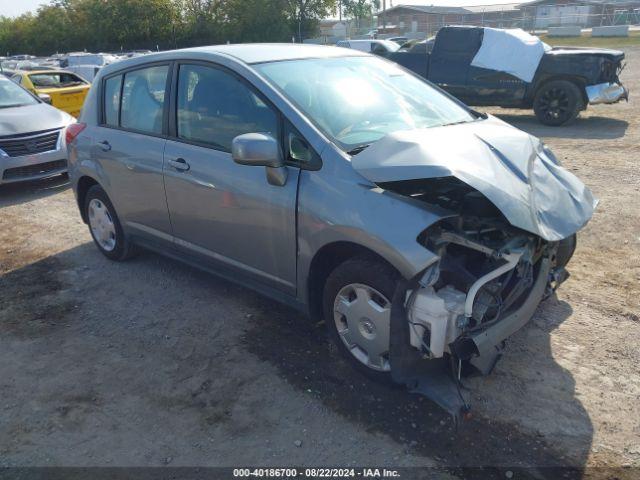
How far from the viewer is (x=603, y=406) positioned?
10.0 ft

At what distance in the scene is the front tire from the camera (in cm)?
511

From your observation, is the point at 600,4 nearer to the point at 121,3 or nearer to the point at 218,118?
the point at 121,3

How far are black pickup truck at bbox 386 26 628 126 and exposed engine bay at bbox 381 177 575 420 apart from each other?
8.63 meters

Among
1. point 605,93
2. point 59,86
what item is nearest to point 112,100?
point 605,93

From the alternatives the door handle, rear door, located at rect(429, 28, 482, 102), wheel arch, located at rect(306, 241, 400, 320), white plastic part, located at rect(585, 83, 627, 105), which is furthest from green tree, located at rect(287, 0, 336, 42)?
wheel arch, located at rect(306, 241, 400, 320)

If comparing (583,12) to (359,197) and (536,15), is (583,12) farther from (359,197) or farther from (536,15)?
(359,197)

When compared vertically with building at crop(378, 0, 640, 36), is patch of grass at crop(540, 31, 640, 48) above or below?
below

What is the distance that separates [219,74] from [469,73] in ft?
29.3

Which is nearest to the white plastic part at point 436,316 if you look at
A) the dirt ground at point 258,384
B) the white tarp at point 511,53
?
the dirt ground at point 258,384

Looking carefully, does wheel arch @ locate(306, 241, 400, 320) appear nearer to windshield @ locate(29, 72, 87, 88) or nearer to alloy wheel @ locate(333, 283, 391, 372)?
alloy wheel @ locate(333, 283, 391, 372)

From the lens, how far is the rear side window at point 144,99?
4.34 m

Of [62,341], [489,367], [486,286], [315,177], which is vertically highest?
[315,177]

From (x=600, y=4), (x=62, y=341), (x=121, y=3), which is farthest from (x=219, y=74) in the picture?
(x=600, y=4)

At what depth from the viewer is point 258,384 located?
3375 mm
